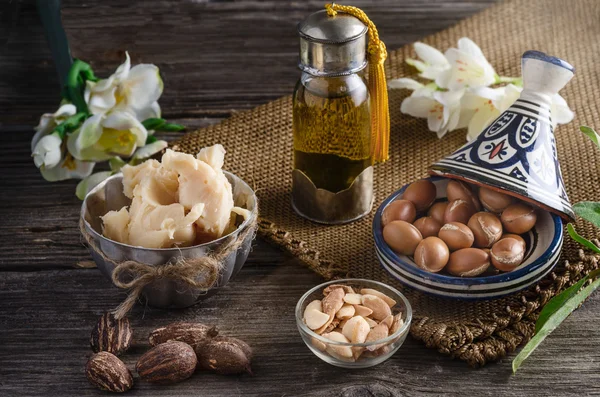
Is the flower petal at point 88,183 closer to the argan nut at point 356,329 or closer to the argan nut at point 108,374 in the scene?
the argan nut at point 108,374

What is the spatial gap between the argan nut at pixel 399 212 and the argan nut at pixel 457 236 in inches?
2.4

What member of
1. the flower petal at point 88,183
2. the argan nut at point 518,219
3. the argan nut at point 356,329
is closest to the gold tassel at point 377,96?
the argan nut at point 518,219

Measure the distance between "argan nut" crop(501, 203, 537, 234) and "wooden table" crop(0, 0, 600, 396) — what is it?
0.42 ft

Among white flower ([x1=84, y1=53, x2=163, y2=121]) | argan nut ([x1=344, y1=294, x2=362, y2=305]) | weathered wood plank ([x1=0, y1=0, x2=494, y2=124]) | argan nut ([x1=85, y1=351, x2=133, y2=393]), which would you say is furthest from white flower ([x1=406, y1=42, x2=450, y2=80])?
argan nut ([x1=85, y1=351, x2=133, y2=393])

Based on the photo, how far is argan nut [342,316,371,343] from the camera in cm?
91

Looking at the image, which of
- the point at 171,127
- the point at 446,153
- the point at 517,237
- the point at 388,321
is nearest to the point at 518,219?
the point at 517,237

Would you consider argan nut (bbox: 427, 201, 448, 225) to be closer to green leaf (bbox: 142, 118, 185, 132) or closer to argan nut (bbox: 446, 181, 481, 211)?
argan nut (bbox: 446, 181, 481, 211)

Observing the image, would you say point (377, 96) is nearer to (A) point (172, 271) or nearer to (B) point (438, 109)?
(B) point (438, 109)

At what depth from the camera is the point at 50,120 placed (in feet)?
4.28

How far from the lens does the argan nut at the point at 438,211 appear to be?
3.52 feet

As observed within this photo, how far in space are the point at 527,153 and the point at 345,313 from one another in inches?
13.2

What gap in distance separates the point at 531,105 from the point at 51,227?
0.74 meters

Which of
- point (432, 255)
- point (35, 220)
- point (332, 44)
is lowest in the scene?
point (35, 220)

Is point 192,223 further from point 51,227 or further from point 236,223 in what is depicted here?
point 51,227
